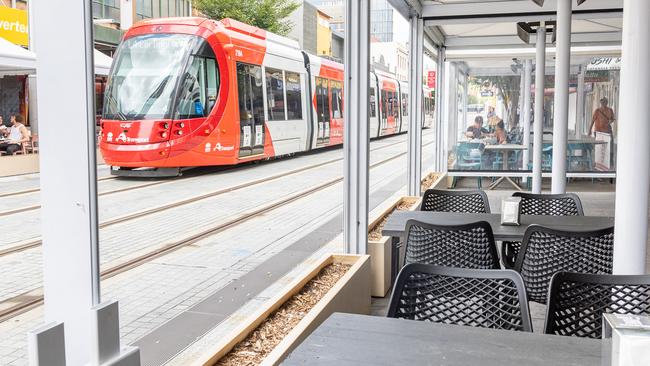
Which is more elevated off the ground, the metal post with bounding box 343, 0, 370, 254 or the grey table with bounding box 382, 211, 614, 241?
the metal post with bounding box 343, 0, 370, 254

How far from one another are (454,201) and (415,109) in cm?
400

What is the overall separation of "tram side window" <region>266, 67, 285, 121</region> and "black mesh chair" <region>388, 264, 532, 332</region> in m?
10.7

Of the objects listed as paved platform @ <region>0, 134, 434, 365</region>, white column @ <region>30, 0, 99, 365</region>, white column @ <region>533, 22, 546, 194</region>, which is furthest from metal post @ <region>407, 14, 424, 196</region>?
white column @ <region>30, 0, 99, 365</region>

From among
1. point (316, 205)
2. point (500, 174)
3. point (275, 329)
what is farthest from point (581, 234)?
point (500, 174)

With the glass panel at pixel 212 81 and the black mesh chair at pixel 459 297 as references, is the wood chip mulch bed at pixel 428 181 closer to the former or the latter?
the glass panel at pixel 212 81

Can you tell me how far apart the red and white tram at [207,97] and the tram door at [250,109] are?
0.06 feet

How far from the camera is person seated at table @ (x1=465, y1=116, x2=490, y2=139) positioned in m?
13.2

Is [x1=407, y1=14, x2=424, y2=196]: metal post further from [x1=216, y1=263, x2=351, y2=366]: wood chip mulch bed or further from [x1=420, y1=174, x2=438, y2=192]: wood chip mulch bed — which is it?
[x1=216, y1=263, x2=351, y2=366]: wood chip mulch bed

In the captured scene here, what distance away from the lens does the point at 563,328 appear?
2418 mm

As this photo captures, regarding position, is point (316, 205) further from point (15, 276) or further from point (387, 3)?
point (15, 276)

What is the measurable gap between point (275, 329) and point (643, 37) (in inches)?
87.5

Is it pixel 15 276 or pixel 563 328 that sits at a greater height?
pixel 563 328

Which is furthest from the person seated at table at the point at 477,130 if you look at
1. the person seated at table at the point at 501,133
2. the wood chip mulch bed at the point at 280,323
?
the wood chip mulch bed at the point at 280,323

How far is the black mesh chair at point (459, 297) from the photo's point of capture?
7.97ft
